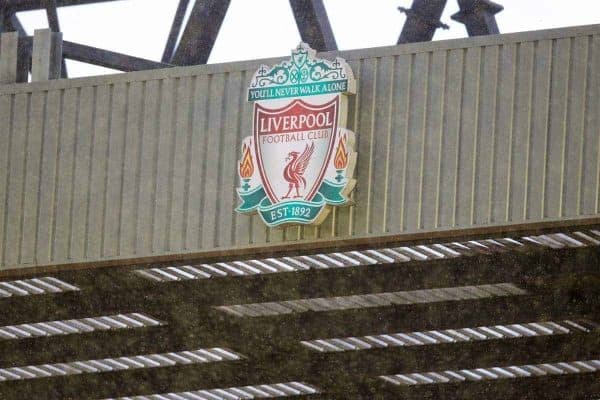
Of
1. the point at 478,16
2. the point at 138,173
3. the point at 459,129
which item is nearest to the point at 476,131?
the point at 459,129

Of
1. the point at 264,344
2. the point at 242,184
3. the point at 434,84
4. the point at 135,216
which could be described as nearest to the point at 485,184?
the point at 434,84

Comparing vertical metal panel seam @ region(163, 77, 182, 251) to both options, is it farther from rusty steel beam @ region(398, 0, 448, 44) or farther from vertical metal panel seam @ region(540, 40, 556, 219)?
vertical metal panel seam @ region(540, 40, 556, 219)

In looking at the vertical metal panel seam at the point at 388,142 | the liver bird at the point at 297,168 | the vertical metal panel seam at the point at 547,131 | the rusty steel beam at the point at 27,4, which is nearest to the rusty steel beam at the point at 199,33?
the liver bird at the point at 297,168

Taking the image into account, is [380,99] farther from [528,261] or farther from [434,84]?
[528,261]

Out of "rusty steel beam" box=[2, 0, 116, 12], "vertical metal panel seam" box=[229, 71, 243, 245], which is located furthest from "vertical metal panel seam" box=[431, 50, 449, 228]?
"rusty steel beam" box=[2, 0, 116, 12]

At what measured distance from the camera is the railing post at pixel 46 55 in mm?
27641

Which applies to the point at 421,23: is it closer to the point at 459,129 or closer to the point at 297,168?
the point at 297,168

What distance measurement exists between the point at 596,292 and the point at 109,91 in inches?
302

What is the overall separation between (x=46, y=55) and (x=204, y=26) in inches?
97.2

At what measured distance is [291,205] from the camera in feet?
80.8

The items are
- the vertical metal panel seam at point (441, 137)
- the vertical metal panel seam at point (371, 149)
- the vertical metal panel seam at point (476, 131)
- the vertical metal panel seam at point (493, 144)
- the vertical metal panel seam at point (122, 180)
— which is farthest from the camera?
the vertical metal panel seam at point (122, 180)

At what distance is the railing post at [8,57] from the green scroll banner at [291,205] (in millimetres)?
4983

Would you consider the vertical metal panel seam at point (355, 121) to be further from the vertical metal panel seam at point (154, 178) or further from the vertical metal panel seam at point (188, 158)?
the vertical metal panel seam at point (154, 178)

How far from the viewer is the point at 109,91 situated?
26.5m
